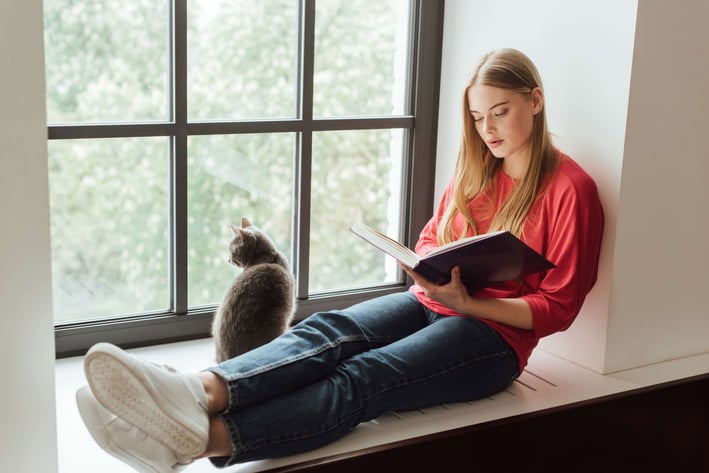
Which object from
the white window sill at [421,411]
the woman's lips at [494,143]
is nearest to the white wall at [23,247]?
the white window sill at [421,411]

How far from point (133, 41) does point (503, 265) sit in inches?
37.2

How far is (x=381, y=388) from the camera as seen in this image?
1.67 m

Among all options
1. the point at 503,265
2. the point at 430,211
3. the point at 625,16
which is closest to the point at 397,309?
the point at 503,265

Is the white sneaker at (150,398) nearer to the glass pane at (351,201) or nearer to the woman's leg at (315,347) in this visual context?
the woman's leg at (315,347)

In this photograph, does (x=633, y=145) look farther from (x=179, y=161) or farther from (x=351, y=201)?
(x=179, y=161)

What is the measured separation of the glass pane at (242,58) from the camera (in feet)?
6.70

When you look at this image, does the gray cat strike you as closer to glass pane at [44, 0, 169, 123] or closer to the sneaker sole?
the sneaker sole

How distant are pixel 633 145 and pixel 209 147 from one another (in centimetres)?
96

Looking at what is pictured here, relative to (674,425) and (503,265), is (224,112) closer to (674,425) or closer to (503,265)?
(503,265)

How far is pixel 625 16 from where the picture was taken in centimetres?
185

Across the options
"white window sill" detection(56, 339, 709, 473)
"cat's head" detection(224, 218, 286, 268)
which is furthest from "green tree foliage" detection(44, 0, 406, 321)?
"cat's head" detection(224, 218, 286, 268)

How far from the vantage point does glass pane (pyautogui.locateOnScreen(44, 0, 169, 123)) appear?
1882mm

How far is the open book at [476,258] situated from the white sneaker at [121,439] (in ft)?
1.82

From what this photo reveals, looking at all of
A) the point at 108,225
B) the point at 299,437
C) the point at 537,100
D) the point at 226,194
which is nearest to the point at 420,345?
the point at 299,437
